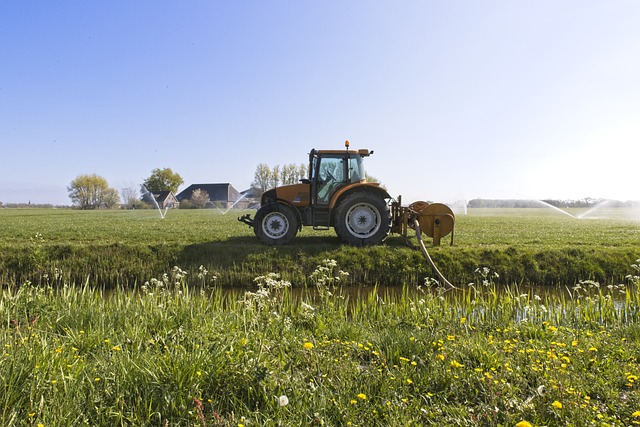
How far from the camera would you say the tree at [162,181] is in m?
77.2

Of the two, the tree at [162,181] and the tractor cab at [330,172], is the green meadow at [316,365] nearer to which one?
the tractor cab at [330,172]

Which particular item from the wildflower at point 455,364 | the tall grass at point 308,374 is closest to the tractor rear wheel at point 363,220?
the tall grass at point 308,374

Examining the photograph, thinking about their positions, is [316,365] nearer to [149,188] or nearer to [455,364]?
[455,364]

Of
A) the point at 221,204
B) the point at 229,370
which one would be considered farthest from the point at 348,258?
the point at 221,204

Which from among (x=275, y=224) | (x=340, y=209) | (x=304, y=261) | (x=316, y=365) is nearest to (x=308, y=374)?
(x=316, y=365)

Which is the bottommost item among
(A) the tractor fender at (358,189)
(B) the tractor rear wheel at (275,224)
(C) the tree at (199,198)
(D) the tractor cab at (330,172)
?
(B) the tractor rear wheel at (275,224)

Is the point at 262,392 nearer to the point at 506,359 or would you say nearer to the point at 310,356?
the point at 310,356

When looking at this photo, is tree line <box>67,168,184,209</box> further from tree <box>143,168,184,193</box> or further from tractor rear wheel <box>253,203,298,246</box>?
tractor rear wheel <box>253,203,298,246</box>

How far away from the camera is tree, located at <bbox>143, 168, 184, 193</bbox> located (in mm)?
77250

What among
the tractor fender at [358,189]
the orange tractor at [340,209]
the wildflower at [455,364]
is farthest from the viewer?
the orange tractor at [340,209]

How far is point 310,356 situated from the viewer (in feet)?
11.2

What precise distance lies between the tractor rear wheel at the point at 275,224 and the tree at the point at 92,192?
68.2 m

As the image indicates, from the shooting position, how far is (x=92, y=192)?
7438 cm

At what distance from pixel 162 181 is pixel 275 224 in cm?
7444
